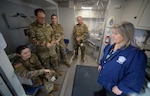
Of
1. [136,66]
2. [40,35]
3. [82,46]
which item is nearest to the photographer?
[136,66]

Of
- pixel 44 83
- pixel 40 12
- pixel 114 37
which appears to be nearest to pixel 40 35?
pixel 40 12

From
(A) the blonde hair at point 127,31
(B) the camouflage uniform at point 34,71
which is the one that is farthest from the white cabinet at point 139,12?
(B) the camouflage uniform at point 34,71

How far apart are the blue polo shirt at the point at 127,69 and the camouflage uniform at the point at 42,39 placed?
1246 millimetres

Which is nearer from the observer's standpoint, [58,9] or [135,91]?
[135,91]

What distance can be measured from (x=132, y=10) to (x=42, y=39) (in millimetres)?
2018

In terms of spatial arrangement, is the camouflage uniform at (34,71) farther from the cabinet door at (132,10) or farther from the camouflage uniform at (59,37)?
the cabinet door at (132,10)

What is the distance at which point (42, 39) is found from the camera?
1.54 meters

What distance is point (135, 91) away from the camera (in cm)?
82

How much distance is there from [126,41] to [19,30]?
6.79ft

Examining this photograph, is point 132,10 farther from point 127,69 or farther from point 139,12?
point 127,69

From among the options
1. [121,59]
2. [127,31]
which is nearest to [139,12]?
[127,31]

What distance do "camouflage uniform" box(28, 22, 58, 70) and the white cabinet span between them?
6.00 ft

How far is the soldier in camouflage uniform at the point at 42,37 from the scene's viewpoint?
142 centimetres

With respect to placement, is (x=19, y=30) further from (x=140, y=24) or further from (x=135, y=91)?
(x=140, y=24)
